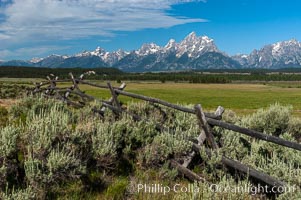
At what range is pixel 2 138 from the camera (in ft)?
15.0

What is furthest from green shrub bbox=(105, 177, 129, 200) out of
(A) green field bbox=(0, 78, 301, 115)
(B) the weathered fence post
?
(A) green field bbox=(0, 78, 301, 115)

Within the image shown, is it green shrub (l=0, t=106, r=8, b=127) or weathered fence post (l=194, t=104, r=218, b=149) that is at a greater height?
weathered fence post (l=194, t=104, r=218, b=149)

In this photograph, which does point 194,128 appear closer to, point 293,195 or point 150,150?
point 150,150

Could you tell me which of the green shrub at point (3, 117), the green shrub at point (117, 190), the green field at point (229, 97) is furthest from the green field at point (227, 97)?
the green shrub at point (117, 190)

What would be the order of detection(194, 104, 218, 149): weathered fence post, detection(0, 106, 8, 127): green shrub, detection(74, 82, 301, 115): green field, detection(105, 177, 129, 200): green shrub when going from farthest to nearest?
detection(74, 82, 301, 115): green field → detection(0, 106, 8, 127): green shrub → detection(194, 104, 218, 149): weathered fence post → detection(105, 177, 129, 200): green shrub

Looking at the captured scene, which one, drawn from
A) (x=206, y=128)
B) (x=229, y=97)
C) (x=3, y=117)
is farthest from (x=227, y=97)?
(x=206, y=128)

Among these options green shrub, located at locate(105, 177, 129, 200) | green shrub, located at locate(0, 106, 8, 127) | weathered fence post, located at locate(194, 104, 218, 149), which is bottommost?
green shrub, located at locate(105, 177, 129, 200)

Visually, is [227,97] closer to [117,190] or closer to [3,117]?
[3,117]

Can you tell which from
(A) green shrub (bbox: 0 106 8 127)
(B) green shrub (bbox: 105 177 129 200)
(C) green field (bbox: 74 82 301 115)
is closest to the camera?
(B) green shrub (bbox: 105 177 129 200)

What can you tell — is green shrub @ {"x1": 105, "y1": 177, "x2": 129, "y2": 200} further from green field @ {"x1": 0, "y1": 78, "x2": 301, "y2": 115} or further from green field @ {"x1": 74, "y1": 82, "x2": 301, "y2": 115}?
green field @ {"x1": 74, "y1": 82, "x2": 301, "y2": 115}

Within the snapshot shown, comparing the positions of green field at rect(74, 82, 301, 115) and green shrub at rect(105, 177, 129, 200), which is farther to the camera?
green field at rect(74, 82, 301, 115)

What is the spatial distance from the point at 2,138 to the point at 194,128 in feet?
14.5

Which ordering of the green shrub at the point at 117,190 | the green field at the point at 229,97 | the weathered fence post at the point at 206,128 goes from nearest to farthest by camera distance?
the green shrub at the point at 117,190 → the weathered fence post at the point at 206,128 → the green field at the point at 229,97

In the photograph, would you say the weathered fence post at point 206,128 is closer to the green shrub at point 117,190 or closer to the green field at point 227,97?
the green shrub at point 117,190
